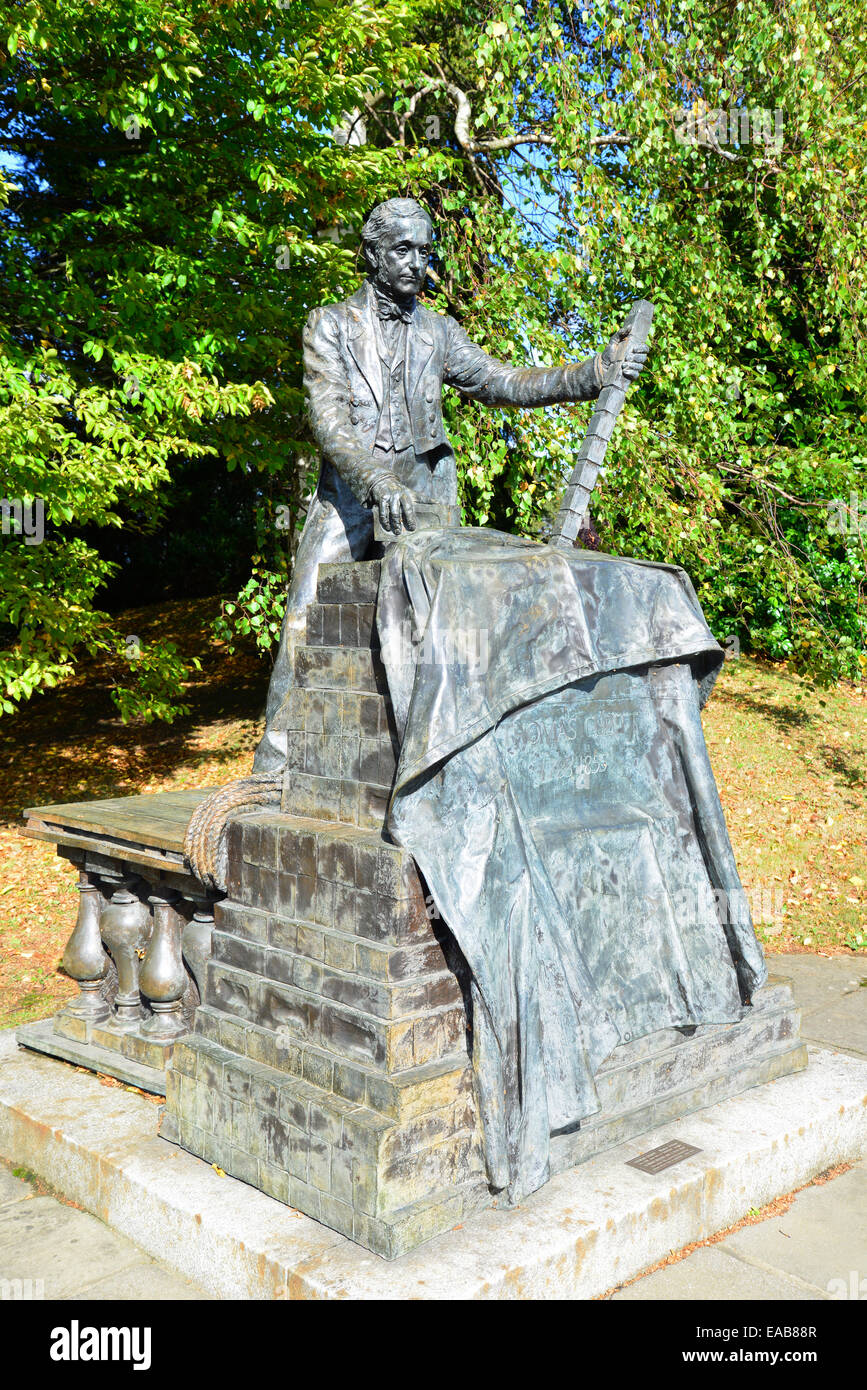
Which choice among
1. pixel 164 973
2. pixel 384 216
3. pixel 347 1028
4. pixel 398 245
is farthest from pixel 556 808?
pixel 384 216

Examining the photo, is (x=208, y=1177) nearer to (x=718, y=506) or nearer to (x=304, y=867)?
(x=304, y=867)

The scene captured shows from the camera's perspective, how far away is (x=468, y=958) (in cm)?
309

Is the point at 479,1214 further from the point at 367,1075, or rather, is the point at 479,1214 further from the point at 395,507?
the point at 395,507

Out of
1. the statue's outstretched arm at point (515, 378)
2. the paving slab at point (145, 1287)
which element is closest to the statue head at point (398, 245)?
the statue's outstretched arm at point (515, 378)

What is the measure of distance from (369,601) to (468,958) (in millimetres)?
1158

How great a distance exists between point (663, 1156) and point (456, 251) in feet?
25.2

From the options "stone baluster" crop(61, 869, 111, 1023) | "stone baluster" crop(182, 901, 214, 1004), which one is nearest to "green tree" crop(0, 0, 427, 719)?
"stone baluster" crop(61, 869, 111, 1023)

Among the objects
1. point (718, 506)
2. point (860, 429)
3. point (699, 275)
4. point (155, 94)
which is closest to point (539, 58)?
point (699, 275)

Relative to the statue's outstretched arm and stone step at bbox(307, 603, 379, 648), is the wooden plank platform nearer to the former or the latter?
stone step at bbox(307, 603, 379, 648)

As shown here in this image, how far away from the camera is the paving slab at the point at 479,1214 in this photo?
2863 millimetres

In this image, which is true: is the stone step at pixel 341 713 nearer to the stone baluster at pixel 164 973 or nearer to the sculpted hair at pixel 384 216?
the stone baluster at pixel 164 973

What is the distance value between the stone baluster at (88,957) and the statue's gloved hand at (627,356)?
289 centimetres

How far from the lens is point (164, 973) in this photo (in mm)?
4242

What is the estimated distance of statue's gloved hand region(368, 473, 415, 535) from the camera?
344 cm
